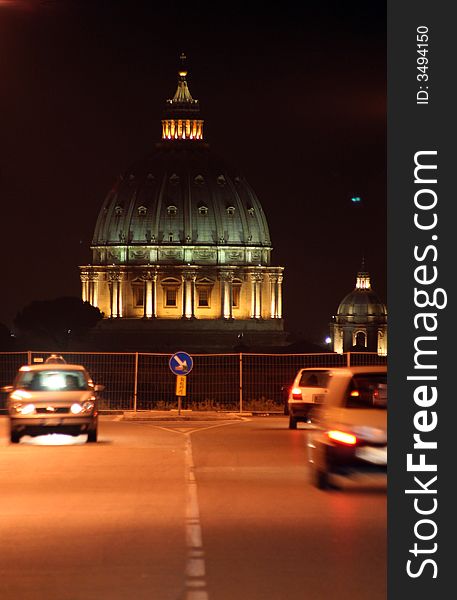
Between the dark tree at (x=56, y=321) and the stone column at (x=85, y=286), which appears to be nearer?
the dark tree at (x=56, y=321)

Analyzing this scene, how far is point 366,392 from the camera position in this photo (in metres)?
16.6

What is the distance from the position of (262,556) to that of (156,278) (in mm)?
163219

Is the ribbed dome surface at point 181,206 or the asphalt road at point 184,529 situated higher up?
the ribbed dome surface at point 181,206

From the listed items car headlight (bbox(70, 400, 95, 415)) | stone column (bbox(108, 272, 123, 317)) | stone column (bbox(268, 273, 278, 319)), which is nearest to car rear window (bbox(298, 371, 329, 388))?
car headlight (bbox(70, 400, 95, 415))

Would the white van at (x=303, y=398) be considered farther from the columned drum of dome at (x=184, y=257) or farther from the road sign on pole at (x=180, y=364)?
the columned drum of dome at (x=184, y=257)

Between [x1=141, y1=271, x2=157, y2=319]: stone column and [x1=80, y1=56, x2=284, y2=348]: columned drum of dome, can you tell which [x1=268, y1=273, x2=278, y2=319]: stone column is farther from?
[x1=141, y1=271, x2=157, y2=319]: stone column

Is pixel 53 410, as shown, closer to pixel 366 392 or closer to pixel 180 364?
pixel 366 392

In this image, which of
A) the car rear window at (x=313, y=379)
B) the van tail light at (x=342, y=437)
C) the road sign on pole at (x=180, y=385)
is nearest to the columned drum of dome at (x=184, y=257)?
the road sign on pole at (x=180, y=385)

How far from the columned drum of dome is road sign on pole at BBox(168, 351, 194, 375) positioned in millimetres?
137590

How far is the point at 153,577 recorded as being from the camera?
1019cm

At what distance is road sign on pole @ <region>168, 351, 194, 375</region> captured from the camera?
31.7 meters

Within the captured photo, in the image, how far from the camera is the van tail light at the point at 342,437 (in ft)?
49.7

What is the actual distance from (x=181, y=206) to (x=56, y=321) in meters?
17.2

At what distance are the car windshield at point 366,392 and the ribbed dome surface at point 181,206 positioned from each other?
15270 centimetres
